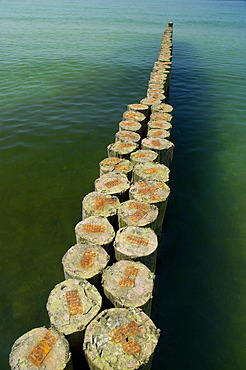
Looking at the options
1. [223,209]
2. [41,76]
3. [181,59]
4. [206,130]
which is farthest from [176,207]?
[181,59]

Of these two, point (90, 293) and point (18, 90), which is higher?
point (18, 90)

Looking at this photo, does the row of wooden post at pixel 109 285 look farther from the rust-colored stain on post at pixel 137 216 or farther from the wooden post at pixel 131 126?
the wooden post at pixel 131 126

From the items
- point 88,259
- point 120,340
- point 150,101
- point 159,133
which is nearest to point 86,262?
point 88,259

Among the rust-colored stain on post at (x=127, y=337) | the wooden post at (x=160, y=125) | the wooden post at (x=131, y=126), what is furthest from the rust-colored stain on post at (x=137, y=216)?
the wooden post at (x=160, y=125)

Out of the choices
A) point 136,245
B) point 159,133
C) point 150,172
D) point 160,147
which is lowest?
point 136,245

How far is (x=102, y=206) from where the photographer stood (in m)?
4.01

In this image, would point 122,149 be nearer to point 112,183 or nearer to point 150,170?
point 150,170

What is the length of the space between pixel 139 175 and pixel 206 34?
2909 cm

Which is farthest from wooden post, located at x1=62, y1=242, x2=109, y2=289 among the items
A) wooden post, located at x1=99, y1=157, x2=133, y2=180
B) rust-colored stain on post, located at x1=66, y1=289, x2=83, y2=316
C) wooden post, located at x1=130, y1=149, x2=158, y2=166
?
wooden post, located at x1=130, y1=149, x2=158, y2=166

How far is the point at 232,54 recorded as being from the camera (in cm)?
1941

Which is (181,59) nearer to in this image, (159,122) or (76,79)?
(76,79)

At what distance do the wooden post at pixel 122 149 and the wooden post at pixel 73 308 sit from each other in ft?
9.64

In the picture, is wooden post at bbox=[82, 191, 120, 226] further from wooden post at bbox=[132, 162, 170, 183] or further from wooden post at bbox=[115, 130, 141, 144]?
wooden post at bbox=[115, 130, 141, 144]

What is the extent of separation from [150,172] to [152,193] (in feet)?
2.08
